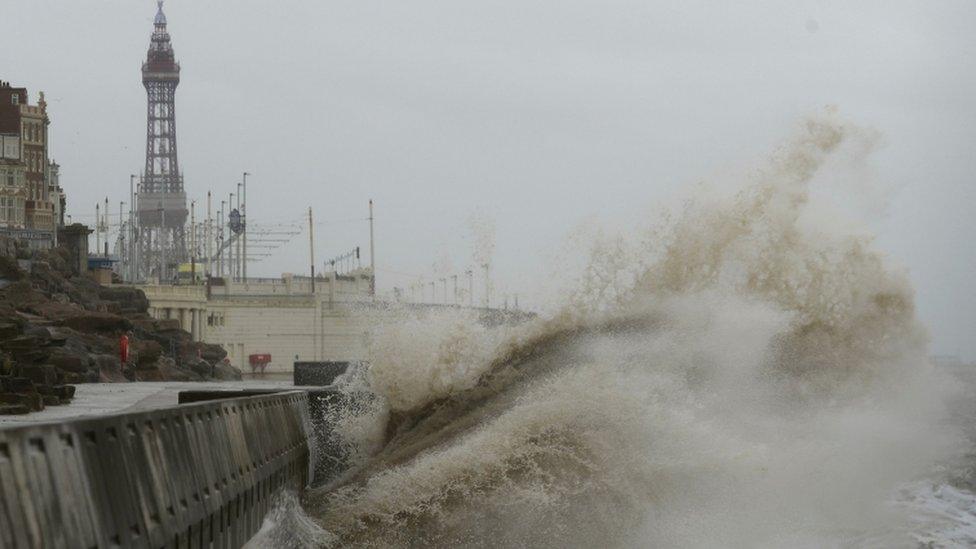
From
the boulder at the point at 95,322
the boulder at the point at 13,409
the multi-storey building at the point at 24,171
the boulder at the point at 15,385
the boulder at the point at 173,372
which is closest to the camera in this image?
the boulder at the point at 13,409

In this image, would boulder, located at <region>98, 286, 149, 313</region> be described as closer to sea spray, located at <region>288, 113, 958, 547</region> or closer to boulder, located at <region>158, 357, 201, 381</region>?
boulder, located at <region>158, 357, 201, 381</region>

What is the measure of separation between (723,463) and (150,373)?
3956 cm

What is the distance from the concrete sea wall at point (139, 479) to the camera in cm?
667

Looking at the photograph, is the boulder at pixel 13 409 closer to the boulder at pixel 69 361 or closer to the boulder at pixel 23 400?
the boulder at pixel 23 400

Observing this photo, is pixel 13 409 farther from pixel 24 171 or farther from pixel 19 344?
pixel 24 171

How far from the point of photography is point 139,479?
8.83 metres

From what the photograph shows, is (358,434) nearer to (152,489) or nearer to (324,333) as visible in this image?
(152,489)

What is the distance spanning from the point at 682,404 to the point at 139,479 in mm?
10848

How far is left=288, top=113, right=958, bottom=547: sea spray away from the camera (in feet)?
51.8

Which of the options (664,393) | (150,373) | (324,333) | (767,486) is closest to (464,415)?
(664,393)

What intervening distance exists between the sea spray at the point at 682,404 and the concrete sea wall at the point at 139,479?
2.07m

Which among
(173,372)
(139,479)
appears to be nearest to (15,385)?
(139,479)

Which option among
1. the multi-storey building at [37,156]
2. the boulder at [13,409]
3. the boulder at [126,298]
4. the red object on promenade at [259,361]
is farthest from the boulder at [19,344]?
the red object on promenade at [259,361]

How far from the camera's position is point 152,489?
29.9 feet
